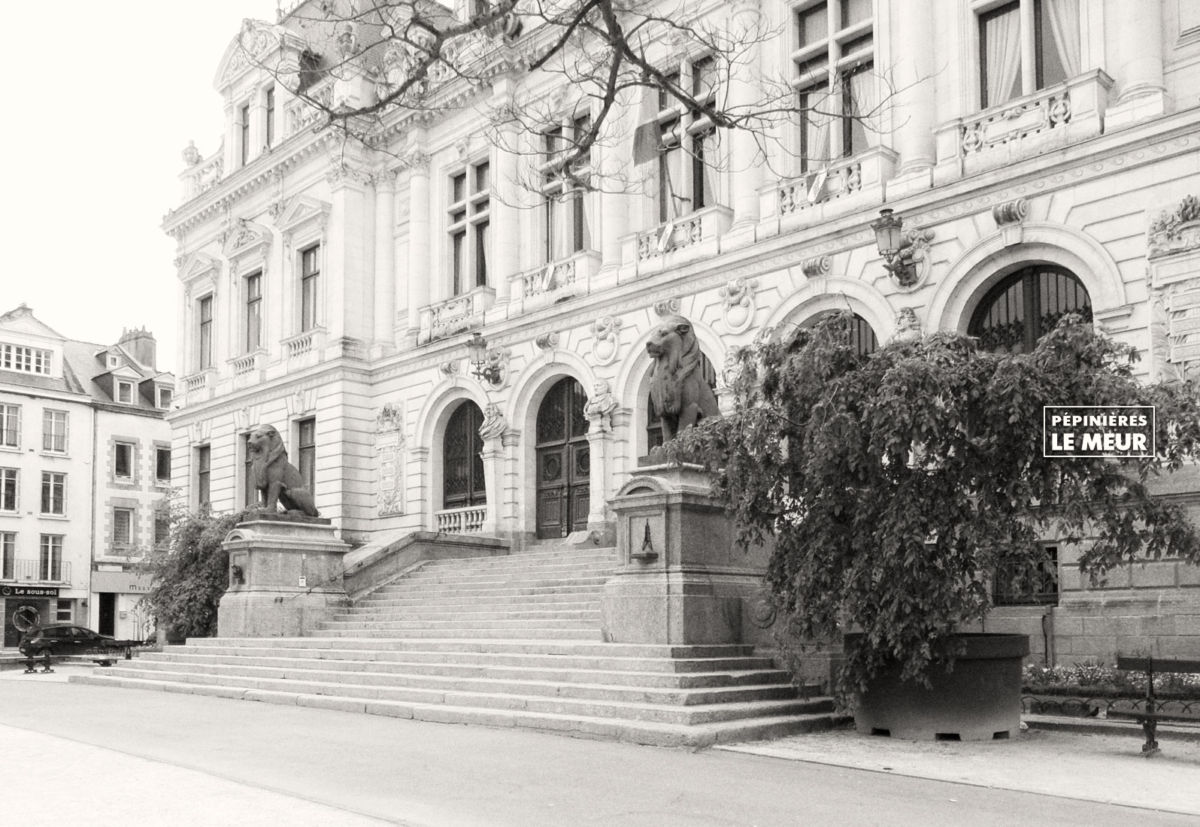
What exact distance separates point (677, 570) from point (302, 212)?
22.0 metres

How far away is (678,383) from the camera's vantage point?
16391 millimetres

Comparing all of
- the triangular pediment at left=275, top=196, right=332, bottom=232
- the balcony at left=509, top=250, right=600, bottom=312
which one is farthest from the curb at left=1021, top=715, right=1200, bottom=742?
the triangular pediment at left=275, top=196, right=332, bottom=232

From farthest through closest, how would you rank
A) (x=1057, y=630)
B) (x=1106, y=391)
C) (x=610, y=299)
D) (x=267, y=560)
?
(x=610, y=299) < (x=267, y=560) < (x=1057, y=630) < (x=1106, y=391)

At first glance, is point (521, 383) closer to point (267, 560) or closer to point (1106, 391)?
point (267, 560)

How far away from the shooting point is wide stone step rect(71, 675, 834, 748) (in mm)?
11945

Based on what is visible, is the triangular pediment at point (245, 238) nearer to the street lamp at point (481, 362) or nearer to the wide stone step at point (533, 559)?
the street lamp at point (481, 362)

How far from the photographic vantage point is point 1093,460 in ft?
39.0

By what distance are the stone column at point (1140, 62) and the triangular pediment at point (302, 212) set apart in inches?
800

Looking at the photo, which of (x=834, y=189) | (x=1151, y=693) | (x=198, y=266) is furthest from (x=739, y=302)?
(x=198, y=266)

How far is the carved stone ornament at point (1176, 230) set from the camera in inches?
680

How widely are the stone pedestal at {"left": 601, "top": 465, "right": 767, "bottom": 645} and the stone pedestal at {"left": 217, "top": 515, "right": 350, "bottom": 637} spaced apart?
8592mm

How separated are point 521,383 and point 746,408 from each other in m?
15.0

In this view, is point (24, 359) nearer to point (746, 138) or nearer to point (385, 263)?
point (385, 263)

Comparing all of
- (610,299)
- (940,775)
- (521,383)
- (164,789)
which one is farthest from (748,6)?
(164,789)
